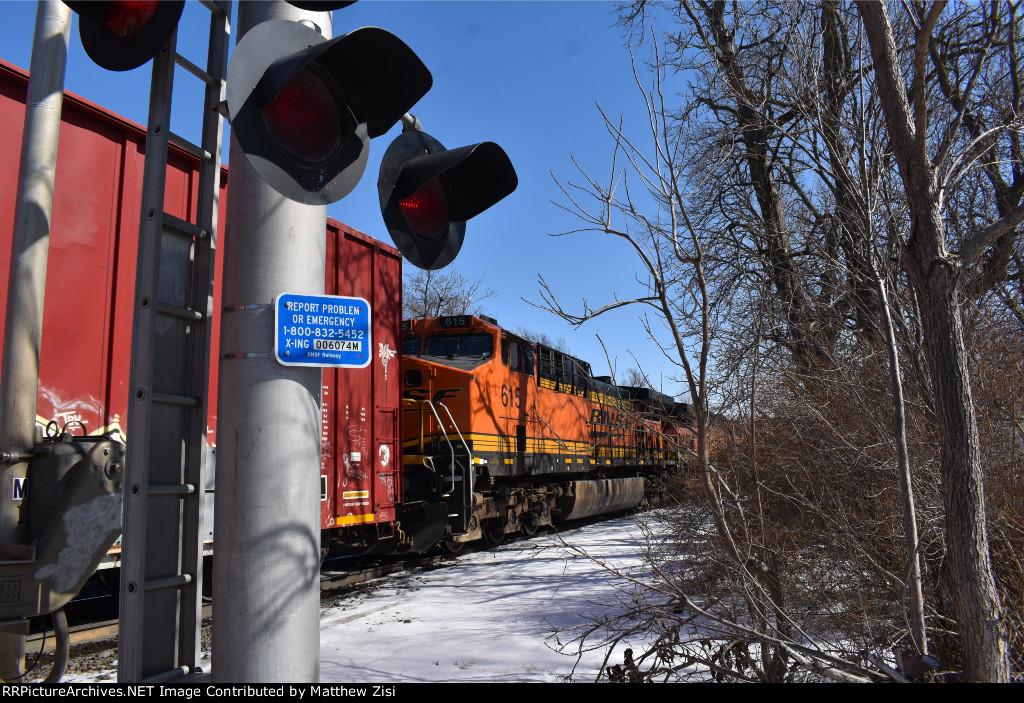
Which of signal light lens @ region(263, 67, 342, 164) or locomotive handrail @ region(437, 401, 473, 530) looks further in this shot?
locomotive handrail @ region(437, 401, 473, 530)

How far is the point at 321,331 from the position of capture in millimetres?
2520

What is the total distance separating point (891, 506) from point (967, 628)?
6.75ft

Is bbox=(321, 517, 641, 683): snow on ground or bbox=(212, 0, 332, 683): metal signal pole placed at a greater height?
bbox=(212, 0, 332, 683): metal signal pole

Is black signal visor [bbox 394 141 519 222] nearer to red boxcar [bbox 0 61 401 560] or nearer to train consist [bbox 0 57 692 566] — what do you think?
train consist [bbox 0 57 692 566]

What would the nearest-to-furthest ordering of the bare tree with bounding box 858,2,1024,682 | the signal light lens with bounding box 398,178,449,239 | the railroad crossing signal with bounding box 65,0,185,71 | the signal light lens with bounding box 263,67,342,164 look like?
the railroad crossing signal with bounding box 65,0,185,71 < the signal light lens with bounding box 263,67,342,164 < the signal light lens with bounding box 398,178,449,239 < the bare tree with bounding box 858,2,1024,682

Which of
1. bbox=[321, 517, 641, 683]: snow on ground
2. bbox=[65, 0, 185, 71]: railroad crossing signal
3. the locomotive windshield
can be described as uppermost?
the locomotive windshield

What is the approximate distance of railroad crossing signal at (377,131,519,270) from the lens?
3.05m

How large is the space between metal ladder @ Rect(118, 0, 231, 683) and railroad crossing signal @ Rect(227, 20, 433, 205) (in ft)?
1.31

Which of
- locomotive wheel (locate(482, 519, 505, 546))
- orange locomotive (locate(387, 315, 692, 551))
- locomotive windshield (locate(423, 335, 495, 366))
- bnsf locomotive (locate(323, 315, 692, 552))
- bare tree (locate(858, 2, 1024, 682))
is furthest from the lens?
locomotive wheel (locate(482, 519, 505, 546))

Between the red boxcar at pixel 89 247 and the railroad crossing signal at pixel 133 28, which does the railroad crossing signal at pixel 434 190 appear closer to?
the railroad crossing signal at pixel 133 28

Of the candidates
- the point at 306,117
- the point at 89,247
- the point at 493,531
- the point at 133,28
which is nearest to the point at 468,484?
the point at 493,531

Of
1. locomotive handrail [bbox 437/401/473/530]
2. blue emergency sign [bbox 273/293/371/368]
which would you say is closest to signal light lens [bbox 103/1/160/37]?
blue emergency sign [bbox 273/293/371/368]

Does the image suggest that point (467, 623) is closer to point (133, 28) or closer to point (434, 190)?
point (434, 190)

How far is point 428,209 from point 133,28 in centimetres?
139
